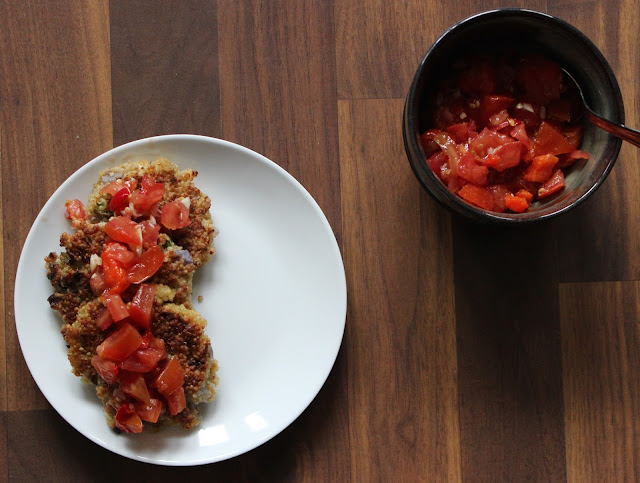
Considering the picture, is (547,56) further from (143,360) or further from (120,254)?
(143,360)

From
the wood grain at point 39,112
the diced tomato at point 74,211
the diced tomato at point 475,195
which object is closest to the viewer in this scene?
the diced tomato at point 475,195

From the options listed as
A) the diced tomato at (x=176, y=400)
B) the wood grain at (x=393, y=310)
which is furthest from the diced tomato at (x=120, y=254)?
the wood grain at (x=393, y=310)

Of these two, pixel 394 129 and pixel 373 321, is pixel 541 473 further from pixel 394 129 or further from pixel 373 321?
pixel 394 129

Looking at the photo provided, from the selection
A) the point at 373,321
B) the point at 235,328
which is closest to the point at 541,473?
the point at 373,321

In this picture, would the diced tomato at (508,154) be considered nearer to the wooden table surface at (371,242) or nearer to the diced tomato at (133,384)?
the wooden table surface at (371,242)

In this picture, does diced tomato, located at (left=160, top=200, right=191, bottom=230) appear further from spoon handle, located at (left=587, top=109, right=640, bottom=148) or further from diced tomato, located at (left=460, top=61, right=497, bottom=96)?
spoon handle, located at (left=587, top=109, right=640, bottom=148)

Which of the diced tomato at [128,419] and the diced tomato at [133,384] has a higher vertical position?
the diced tomato at [133,384]

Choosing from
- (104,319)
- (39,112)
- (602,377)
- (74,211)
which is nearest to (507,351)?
(602,377)
